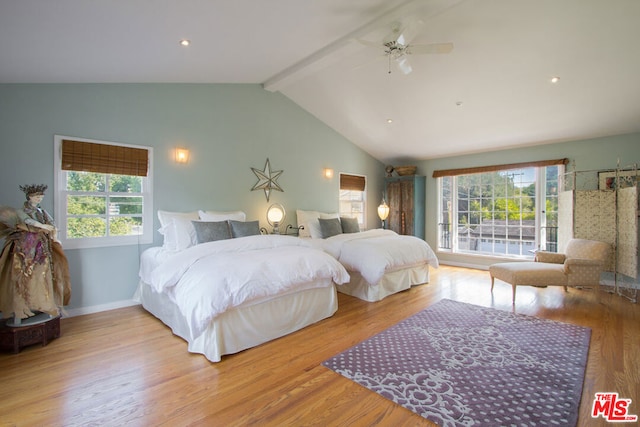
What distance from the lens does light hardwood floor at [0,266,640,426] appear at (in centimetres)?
174

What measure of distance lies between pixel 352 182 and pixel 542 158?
→ 3423 mm

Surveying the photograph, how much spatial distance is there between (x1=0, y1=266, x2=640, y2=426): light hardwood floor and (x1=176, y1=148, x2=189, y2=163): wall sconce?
76.9 inches

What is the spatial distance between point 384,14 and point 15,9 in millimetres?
2796

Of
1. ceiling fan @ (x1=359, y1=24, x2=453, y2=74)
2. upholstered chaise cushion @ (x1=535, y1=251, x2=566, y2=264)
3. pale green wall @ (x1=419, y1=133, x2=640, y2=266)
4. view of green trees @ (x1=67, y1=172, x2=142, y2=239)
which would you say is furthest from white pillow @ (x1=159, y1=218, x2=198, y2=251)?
pale green wall @ (x1=419, y1=133, x2=640, y2=266)

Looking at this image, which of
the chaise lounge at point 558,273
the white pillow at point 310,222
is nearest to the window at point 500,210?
the chaise lounge at point 558,273

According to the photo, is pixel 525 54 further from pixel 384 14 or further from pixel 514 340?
pixel 514 340

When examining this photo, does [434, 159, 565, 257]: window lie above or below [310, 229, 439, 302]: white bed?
above

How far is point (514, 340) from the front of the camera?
272 cm

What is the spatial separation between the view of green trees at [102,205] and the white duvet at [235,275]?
737 millimetres

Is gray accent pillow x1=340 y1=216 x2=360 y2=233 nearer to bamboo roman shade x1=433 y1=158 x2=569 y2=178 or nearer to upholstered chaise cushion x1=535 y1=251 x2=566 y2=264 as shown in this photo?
bamboo roman shade x1=433 y1=158 x2=569 y2=178

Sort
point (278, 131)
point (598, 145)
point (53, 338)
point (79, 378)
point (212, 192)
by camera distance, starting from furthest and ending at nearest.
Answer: point (278, 131)
point (598, 145)
point (212, 192)
point (53, 338)
point (79, 378)

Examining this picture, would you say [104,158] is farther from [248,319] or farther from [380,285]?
[380,285]

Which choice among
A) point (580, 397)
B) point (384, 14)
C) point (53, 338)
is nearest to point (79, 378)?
point (53, 338)

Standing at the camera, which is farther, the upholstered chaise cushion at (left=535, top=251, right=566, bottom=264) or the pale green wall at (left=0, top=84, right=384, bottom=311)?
the upholstered chaise cushion at (left=535, top=251, right=566, bottom=264)
